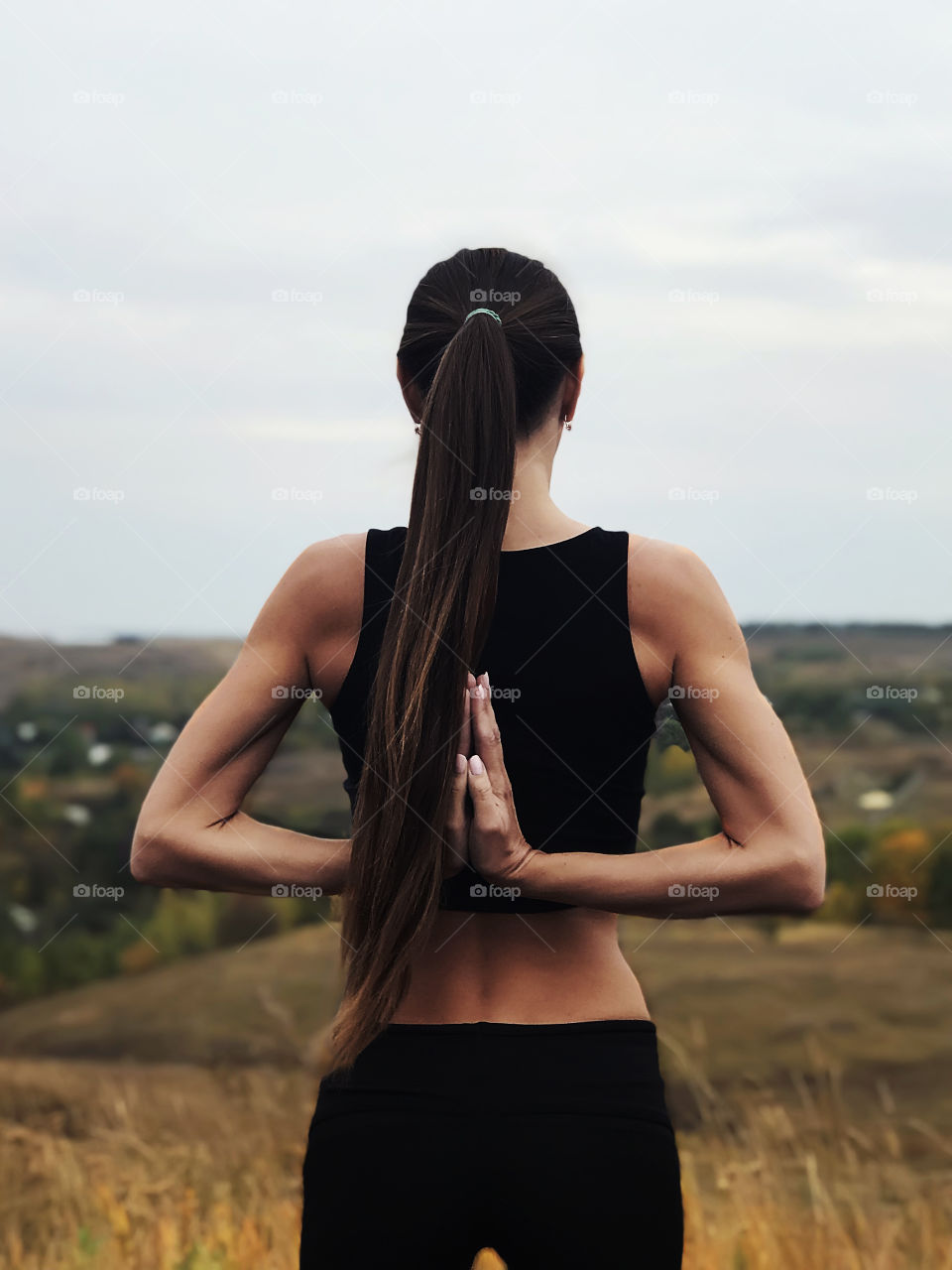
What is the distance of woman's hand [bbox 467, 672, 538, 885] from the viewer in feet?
6.54

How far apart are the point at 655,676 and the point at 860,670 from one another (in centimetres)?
1299

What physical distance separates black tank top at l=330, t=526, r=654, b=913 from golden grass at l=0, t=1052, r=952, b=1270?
82.4 inches

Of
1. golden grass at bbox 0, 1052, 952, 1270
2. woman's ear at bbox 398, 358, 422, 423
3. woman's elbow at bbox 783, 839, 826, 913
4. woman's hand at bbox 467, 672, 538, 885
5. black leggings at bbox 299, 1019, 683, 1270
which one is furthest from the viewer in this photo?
golden grass at bbox 0, 1052, 952, 1270

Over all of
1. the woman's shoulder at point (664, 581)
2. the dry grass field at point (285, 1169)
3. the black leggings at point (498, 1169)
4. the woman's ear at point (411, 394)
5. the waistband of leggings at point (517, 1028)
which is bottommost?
the dry grass field at point (285, 1169)

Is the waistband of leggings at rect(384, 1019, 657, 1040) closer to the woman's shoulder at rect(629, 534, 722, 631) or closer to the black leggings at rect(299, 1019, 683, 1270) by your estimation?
the black leggings at rect(299, 1019, 683, 1270)

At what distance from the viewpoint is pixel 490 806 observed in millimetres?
1992

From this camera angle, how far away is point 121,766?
47.4 feet

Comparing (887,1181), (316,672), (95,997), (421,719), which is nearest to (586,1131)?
(421,719)

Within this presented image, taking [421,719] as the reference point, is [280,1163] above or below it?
below

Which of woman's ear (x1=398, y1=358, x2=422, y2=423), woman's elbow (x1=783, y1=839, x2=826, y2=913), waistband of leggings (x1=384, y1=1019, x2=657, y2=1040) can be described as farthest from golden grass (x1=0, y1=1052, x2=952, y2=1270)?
woman's ear (x1=398, y1=358, x2=422, y2=423)

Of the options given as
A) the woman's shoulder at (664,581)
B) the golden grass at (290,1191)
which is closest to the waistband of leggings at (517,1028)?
the woman's shoulder at (664,581)

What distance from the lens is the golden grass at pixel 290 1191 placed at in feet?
14.0

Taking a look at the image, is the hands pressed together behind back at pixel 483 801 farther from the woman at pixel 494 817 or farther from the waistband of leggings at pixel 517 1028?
the waistband of leggings at pixel 517 1028

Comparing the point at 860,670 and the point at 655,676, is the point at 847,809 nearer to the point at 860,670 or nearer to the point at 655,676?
the point at 860,670
